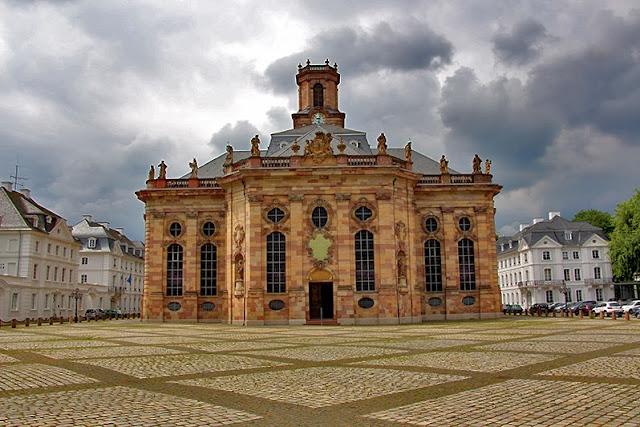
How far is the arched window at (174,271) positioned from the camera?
49000 mm

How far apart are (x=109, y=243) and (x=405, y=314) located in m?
57.3

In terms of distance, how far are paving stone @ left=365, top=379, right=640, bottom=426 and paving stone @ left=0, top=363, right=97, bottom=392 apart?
25.1 ft

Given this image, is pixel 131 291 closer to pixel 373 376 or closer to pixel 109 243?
pixel 109 243

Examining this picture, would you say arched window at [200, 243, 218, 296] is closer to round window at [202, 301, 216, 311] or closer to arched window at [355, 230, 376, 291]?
round window at [202, 301, 216, 311]

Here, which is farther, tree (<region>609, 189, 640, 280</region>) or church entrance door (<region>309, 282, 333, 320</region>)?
tree (<region>609, 189, 640, 280</region>)

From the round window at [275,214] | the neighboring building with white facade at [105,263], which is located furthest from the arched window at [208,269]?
the neighboring building with white facade at [105,263]

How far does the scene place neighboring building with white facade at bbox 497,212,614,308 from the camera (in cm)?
8444

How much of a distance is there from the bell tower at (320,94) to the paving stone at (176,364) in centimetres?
4838

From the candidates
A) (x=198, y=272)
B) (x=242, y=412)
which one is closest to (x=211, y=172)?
(x=198, y=272)

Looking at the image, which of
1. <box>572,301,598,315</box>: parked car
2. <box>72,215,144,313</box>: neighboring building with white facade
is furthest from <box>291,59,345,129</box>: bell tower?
<box>72,215,144,313</box>: neighboring building with white facade

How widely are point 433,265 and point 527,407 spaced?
39.4m

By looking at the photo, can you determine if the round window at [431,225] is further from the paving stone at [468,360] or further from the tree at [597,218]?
the tree at [597,218]

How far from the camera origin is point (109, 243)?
86.1 meters

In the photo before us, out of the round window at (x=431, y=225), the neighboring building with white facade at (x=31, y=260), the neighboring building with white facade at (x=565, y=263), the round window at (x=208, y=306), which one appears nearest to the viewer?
the round window at (x=208, y=306)
